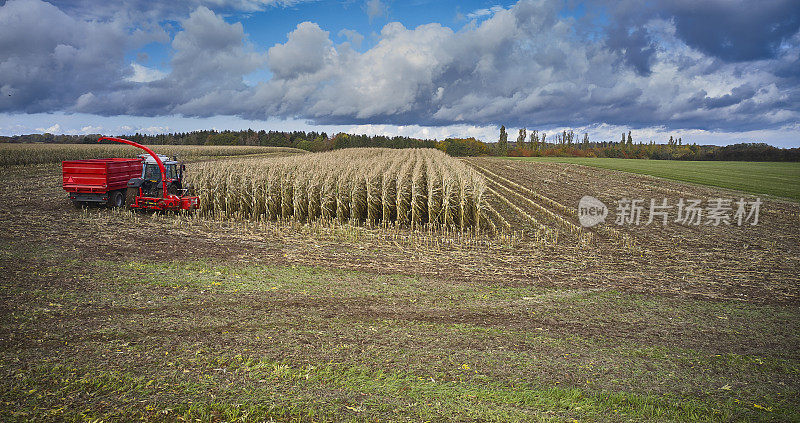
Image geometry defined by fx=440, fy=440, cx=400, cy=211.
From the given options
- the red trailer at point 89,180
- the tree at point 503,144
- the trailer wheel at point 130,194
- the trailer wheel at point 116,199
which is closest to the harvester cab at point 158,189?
the trailer wheel at point 130,194

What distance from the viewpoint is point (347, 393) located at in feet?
15.1

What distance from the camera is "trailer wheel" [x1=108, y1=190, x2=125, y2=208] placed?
15.6 m

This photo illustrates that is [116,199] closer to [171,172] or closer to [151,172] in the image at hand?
[151,172]

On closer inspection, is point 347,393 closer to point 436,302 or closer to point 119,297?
point 436,302

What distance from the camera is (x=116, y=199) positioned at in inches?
623

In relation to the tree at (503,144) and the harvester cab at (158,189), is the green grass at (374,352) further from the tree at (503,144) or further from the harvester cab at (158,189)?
the tree at (503,144)

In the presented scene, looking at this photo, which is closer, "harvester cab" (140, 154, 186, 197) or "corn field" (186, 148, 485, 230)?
"corn field" (186, 148, 485, 230)

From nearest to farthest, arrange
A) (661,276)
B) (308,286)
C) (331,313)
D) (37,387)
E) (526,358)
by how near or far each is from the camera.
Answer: (37,387), (526,358), (331,313), (308,286), (661,276)

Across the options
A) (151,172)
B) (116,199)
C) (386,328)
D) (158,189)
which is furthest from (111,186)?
(386,328)

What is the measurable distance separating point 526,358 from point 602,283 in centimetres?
435

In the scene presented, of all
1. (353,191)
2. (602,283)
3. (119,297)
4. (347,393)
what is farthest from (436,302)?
(353,191)

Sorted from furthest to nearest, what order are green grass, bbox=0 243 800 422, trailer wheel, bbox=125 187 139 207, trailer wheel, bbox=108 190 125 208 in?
trailer wheel, bbox=108 190 125 208
trailer wheel, bbox=125 187 139 207
green grass, bbox=0 243 800 422

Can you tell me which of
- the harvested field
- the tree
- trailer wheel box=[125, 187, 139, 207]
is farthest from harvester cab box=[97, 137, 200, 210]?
the tree

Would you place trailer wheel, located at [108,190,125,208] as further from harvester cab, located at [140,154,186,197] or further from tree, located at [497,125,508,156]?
tree, located at [497,125,508,156]
